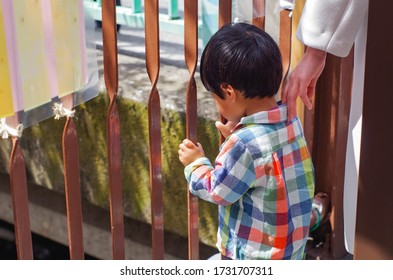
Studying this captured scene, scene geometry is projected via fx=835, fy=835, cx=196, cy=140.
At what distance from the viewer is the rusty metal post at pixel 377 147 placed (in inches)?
60.2

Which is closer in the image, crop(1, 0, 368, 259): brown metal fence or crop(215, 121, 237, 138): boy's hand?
crop(1, 0, 368, 259): brown metal fence

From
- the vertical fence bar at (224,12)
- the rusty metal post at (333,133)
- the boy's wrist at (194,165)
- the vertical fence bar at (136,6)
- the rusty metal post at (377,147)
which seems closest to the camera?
the rusty metal post at (377,147)

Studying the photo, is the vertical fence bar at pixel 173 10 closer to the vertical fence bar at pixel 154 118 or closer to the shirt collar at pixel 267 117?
the vertical fence bar at pixel 154 118

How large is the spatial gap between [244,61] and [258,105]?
0.13m

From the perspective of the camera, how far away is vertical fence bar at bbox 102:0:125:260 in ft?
6.59

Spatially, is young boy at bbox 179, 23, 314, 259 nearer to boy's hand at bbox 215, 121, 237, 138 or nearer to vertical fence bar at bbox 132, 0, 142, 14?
boy's hand at bbox 215, 121, 237, 138

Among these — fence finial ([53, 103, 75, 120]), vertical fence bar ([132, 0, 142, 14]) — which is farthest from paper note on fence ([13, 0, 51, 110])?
vertical fence bar ([132, 0, 142, 14])

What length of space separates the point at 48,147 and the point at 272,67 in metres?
1.62

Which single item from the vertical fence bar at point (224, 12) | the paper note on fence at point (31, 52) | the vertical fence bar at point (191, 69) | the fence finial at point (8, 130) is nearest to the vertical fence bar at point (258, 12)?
the vertical fence bar at point (224, 12)

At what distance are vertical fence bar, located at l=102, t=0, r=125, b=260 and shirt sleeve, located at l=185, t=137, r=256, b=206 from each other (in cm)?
24

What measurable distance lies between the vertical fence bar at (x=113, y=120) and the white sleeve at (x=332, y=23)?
1.50 ft

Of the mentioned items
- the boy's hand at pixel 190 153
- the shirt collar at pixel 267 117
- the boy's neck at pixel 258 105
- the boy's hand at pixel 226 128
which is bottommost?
the boy's hand at pixel 190 153

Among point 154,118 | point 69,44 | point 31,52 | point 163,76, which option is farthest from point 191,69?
point 163,76

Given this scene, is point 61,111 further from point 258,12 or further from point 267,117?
point 258,12
